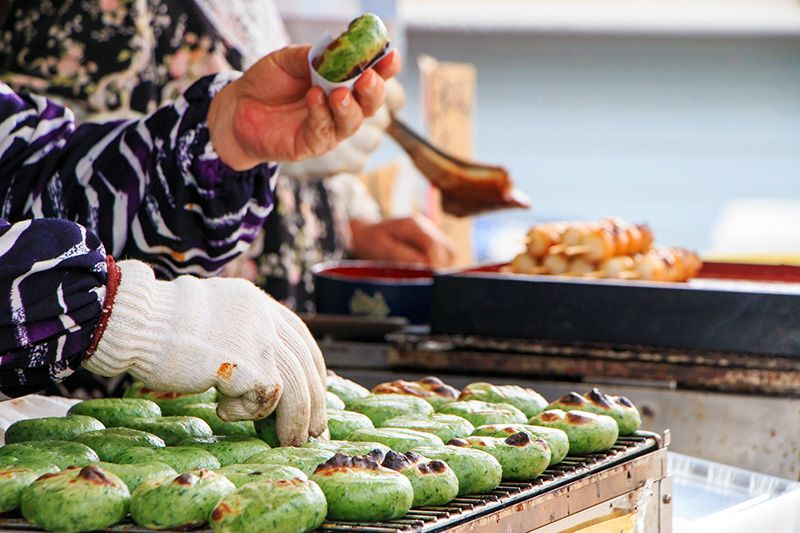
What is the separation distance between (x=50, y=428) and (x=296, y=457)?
36cm

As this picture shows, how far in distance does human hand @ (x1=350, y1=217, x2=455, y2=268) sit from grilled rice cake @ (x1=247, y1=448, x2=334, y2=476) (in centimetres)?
240

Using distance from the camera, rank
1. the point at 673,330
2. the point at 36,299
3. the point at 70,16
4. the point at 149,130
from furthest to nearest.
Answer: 1. the point at 70,16
2. the point at 673,330
3. the point at 149,130
4. the point at 36,299

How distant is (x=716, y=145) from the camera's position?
1096 centimetres

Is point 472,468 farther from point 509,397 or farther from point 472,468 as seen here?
point 509,397

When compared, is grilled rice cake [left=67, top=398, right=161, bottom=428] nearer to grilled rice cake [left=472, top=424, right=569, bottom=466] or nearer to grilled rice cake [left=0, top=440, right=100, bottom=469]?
grilled rice cake [left=0, top=440, right=100, bottom=469]

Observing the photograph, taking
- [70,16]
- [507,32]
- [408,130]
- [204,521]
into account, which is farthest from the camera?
[507,32]

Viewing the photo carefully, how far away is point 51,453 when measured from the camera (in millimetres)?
1311

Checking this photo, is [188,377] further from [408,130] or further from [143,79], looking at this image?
[408,130]

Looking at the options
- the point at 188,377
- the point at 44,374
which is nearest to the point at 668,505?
the point at 188,377

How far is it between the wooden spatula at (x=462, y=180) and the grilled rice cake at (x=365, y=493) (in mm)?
1946

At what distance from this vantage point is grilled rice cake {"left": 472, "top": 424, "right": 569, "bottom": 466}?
142 centimetres

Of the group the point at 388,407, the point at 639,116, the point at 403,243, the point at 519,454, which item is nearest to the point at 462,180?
the point at 403,243

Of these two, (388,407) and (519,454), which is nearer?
(519,454)

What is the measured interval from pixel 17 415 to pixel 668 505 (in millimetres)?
955
